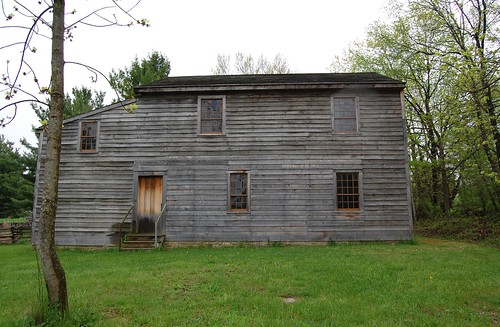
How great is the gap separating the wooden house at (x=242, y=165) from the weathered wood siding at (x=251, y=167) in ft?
0.13

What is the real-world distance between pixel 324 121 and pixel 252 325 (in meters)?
10.4

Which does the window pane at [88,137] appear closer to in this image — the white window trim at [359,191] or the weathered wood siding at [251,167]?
the weathered wood siding at [251,167]

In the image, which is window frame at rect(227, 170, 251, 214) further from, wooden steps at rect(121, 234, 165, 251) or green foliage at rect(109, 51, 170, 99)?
green foliage at rect(109, 51, 170, 99)

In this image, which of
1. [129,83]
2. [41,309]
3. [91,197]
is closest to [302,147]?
[91,197]

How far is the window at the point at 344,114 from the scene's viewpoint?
45.3ft

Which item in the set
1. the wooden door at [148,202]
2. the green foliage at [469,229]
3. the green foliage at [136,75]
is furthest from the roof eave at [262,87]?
the green foliage at [136,75]

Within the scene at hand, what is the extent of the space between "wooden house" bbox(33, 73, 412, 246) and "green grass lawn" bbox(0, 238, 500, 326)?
2.76 meters

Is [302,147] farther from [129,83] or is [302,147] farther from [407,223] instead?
[129,83]

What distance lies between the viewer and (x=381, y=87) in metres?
13.7

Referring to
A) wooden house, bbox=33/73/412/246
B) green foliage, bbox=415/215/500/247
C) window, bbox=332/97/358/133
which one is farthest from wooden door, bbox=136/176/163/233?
green foliage, bbox=415/215/500/247

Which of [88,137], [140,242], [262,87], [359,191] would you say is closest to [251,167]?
[262,87]

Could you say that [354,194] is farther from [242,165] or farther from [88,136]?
[88,136]

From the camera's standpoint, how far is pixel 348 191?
44.0ft

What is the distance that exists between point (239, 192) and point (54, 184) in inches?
359
